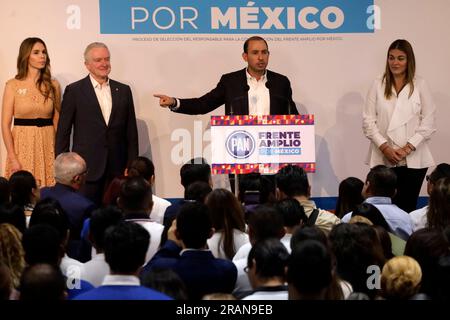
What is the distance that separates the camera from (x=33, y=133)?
7.48 metres

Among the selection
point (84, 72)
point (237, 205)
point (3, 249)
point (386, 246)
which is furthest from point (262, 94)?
point (3, 249)

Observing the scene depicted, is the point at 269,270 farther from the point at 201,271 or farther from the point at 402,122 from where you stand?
the point at 402,122

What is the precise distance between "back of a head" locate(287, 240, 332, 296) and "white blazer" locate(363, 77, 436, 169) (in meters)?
4.22

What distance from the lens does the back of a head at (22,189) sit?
17.1 feet

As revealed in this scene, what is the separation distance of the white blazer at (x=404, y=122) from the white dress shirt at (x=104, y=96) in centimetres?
214

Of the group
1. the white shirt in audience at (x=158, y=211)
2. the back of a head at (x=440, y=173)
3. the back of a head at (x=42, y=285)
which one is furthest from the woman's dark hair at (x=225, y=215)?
the back of a head at (x=440, y=173)

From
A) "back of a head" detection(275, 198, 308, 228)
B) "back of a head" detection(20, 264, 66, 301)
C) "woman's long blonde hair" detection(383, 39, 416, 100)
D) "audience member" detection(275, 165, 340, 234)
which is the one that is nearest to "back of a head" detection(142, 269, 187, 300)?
"back of a head" detection(20, 264, 66, 301)

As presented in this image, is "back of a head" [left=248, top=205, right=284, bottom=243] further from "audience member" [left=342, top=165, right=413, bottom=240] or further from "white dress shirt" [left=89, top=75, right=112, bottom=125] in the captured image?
"white dress shirt" [left=89, top=75, right=112, bottom=125]

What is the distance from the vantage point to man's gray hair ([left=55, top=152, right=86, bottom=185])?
18.3 ft

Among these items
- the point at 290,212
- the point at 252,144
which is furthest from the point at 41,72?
the point at 290,212

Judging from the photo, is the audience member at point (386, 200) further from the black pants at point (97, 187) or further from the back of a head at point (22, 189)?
the black pants at point (97, 187)

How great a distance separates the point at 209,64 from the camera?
8.55 meters
